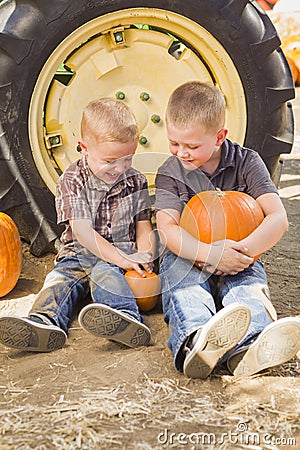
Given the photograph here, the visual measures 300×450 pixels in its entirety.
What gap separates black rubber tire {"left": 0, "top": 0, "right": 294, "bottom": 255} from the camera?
3.53 metres

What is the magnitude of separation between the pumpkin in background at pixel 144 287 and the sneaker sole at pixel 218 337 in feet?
2.20

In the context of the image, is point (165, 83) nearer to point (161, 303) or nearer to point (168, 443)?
point (161, 303)

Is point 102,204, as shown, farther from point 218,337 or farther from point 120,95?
point 218,337

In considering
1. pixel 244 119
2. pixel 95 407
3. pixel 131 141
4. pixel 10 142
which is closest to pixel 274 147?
pixel 244 119

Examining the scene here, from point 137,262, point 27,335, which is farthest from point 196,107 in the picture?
point 27,335

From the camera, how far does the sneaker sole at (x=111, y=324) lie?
2914 millimetres

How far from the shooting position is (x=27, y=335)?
9.52 feet

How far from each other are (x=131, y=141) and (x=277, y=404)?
1358 millimetres

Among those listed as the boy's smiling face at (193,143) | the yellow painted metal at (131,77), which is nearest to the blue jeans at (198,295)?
the boy's smiling face at (193,143)

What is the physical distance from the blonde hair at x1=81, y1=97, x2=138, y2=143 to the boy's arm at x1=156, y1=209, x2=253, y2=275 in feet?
1.29

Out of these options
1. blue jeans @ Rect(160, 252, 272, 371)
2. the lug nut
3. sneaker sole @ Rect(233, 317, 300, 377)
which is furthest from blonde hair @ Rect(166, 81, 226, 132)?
sneaker sole @ Rect(233, 317, 300, 377)

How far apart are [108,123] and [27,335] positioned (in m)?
1.00

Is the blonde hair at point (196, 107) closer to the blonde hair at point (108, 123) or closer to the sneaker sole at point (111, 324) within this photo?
the blonde hair at point (108, 123)

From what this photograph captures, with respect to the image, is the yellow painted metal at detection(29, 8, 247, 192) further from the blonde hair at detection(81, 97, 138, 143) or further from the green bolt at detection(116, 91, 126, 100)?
the blonde hair at detection(81, 97, 138, 143)
